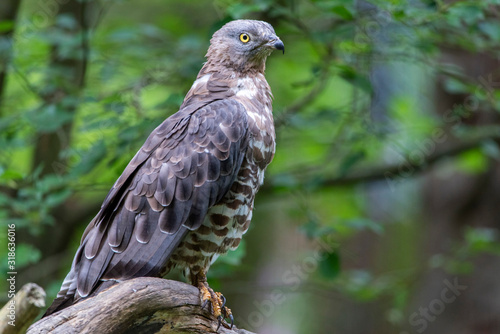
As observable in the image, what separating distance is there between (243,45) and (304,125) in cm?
143

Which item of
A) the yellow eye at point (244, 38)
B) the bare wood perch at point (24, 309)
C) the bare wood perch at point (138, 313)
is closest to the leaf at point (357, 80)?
the yellow eye at point (244, 38)

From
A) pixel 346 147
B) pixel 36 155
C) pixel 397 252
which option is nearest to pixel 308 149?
pixel 346 147

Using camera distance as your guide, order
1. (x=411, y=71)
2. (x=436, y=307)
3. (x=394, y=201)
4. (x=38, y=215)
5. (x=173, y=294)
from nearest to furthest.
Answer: (x=173, y=294)
(x=38, y=215)
(x=436, y=307)
(x=411, y=71)
(x=394, y=201)

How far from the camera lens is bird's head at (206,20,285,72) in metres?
4.16

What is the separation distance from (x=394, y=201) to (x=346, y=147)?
7.59m

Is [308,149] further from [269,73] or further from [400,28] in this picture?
[400,28]

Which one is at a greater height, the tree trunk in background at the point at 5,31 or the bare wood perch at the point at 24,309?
the tree trunk in background at the point at 5,31

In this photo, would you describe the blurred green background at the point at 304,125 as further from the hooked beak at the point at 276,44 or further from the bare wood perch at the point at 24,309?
the bare wood perch at the point at 24,309

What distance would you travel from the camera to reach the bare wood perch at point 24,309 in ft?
8.97

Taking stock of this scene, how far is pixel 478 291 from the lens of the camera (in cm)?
759

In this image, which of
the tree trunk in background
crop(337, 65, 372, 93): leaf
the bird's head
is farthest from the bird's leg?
the tree trunk in background

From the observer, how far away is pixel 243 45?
13.7 ft

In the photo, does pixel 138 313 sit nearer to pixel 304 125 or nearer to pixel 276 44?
pixel 276 44

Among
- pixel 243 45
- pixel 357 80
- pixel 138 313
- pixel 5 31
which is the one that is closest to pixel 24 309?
pixel 138 313
